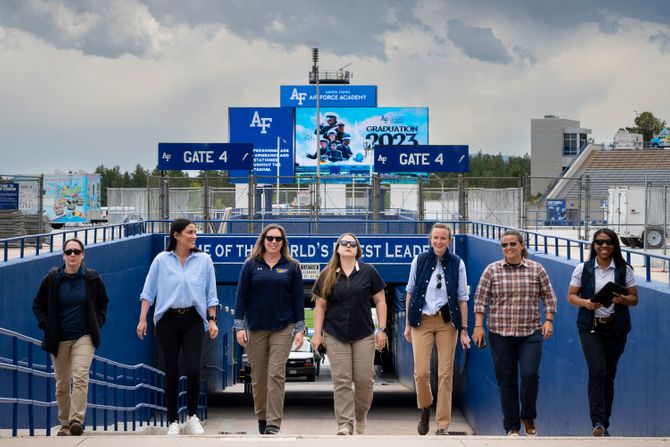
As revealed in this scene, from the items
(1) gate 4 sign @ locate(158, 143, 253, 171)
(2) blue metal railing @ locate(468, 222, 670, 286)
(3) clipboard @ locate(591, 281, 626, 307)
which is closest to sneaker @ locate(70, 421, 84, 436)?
(3) clipboard @ locate(591, 281, 626, 307)

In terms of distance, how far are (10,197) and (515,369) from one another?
762 inches

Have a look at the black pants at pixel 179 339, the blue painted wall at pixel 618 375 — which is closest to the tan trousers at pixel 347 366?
the black pants at pixel 179 339

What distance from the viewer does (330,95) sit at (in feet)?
209

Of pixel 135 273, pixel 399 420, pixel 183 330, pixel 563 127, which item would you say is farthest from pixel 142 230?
pixel 563 127

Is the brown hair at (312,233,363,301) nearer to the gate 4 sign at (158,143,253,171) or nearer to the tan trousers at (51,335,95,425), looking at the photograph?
the tan trousers at (51,335,95,425)

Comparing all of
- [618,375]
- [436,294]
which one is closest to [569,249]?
[618,375]

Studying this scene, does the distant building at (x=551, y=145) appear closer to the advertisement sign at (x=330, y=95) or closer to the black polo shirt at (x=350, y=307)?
the advertisement sign at (x=330, y=95)

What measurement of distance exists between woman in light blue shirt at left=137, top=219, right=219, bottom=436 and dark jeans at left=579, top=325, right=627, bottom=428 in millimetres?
3266

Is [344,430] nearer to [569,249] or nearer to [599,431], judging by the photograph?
[599,431]

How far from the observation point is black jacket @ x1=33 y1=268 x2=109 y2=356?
10.1 m

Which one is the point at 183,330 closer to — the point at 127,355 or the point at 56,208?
the point at 127,355

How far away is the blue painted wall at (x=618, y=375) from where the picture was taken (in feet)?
35.7

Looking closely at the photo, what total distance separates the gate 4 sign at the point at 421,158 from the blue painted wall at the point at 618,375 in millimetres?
12169

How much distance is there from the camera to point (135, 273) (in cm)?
2631
